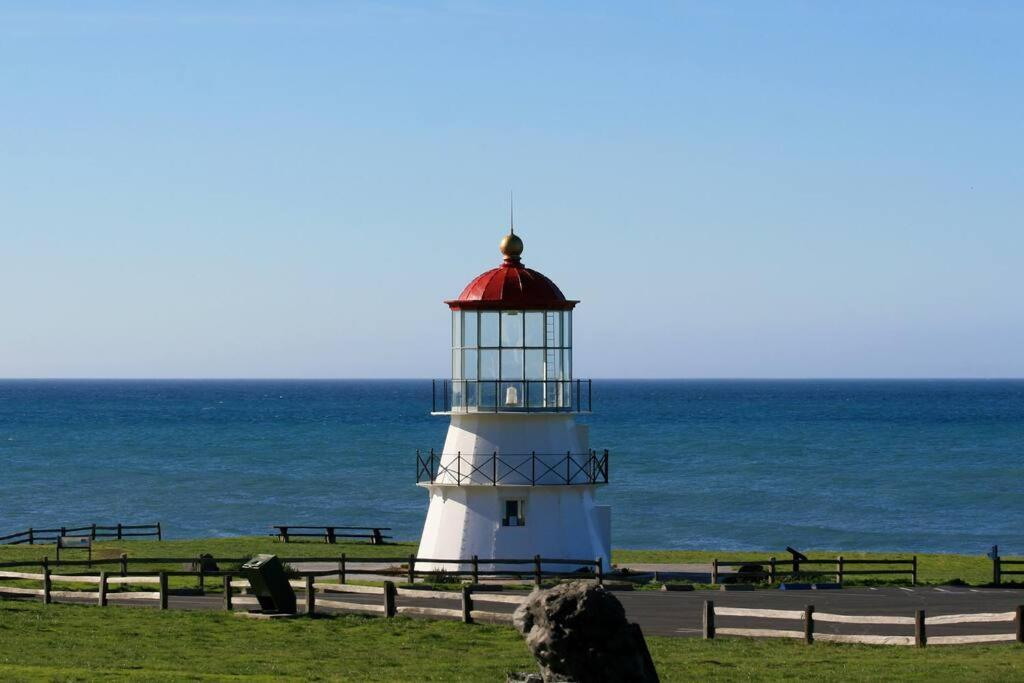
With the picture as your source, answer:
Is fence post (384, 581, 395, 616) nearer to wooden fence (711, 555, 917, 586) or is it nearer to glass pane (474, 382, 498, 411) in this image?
glass pane (474, 382, 498, 411)

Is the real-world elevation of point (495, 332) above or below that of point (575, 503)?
above

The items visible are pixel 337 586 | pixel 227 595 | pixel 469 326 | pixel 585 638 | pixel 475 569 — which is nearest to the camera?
pixel 585 638

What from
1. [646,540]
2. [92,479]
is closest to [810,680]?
[646,540]

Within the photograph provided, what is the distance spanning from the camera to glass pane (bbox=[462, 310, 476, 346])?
134 feet

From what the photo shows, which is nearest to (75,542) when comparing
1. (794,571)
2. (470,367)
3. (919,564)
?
(470,367)

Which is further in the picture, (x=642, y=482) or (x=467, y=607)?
(x=642, y=482)

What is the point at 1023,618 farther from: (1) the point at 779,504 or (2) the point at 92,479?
(2) the point at 92,479

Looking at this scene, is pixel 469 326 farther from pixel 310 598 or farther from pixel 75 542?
pixel 75 542

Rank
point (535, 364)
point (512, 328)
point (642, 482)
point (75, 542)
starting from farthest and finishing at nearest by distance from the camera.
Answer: point (642, 482), point (75, 542), point (512, 328), point (535, 364)

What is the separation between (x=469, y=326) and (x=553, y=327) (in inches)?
79.8

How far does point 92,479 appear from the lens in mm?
106312

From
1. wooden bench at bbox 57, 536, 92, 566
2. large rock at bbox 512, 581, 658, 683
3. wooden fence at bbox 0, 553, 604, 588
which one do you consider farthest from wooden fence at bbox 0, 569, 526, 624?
wooden bench at bbox 57, 536, 92, 566

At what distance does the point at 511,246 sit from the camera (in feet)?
136

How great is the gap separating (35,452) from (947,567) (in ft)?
333
